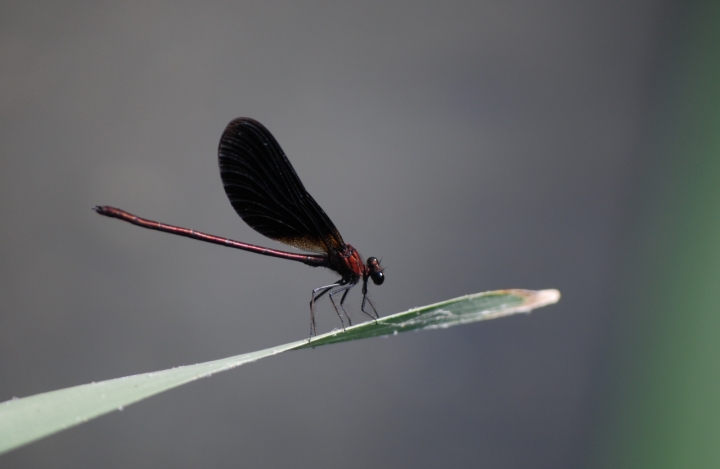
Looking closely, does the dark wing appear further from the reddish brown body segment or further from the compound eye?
the compound eye

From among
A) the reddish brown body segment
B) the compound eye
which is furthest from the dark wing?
the compound eye

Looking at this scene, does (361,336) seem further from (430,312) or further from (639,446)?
(639,446)

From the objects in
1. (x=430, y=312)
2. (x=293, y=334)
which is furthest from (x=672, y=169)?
(x=430, y=312)

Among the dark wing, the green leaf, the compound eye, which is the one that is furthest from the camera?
the compound eye

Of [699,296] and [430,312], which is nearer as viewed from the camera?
[430,312]

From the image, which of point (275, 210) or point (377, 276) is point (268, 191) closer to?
point (275, 210)

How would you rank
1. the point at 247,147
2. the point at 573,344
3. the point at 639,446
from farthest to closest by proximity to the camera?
the point at 573,344 < the point at 639,446 < the point at 247,147

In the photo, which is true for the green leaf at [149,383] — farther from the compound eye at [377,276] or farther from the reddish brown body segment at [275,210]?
the compound eye at [377,276]
